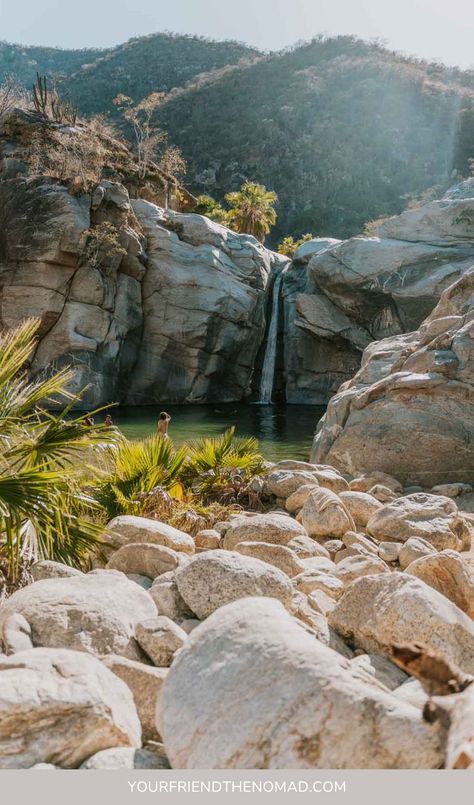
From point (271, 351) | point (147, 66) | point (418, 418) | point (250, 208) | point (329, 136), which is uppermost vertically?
point (147, 66)

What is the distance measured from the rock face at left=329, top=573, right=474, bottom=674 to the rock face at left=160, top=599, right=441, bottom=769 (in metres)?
1.27

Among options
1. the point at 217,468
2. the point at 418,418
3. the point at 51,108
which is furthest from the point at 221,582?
the point at 51,108

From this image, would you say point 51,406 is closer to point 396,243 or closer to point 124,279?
point 124,279

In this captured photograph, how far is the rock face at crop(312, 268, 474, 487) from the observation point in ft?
40.5

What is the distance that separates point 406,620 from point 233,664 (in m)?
1.66

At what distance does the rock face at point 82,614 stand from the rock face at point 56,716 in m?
0.95

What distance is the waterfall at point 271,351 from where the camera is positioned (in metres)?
34.6

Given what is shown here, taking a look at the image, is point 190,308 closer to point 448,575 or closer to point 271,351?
point 271,351

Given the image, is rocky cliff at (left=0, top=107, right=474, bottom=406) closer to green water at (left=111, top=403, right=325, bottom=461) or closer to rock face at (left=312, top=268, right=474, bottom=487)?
green water at (left=111, top=403, right=325, bottom=461)

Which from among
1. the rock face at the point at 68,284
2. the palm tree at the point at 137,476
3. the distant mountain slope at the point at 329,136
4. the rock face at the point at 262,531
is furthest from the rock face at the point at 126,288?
the distant mountain slope at the point at 329,136

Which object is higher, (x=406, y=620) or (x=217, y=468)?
(x=406, y=620)

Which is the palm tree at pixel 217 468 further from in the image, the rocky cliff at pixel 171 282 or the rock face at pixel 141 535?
the rocky cliff at pixel 171 282

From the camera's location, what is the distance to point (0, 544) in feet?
18.4

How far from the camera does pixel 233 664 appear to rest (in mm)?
2574
